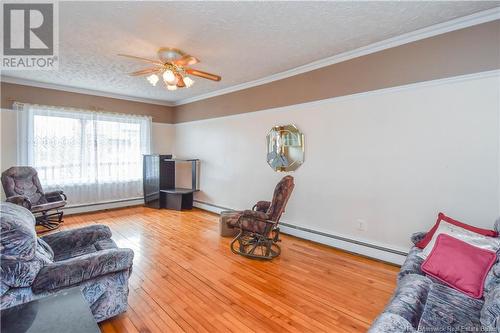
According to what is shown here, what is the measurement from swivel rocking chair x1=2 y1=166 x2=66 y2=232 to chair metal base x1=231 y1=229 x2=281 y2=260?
11.2ft

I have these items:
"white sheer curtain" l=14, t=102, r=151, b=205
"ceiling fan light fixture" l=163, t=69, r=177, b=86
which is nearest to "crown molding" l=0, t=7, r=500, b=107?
"white sheer curtain" l=14, t=102, r=151, b=205

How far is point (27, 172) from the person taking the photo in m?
4.37

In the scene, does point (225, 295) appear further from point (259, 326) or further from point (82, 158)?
point (82, 158)

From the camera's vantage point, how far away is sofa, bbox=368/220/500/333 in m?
1.34

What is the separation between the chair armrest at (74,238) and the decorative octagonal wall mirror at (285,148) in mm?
2651

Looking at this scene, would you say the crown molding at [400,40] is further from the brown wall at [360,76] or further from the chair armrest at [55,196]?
the chair armrest at [55,196]

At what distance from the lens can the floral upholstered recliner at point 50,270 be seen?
1.49 m

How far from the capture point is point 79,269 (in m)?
1.74

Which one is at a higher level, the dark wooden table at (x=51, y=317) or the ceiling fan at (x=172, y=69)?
the ceiling fan at (x=172, y=69)

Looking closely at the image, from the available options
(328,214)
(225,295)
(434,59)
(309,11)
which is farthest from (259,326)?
(434,59)

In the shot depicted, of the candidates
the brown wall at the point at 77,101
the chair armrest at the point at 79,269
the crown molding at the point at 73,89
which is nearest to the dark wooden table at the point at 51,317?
the chair armrest at the point at 79,269

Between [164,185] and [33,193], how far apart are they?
94.3 inches

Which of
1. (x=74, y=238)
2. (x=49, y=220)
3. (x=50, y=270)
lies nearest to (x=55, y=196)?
(x=49, y=220)

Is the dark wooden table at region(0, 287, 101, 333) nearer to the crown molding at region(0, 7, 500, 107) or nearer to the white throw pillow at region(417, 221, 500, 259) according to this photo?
the white throw pillow at region(417, 221, 500, 259)
